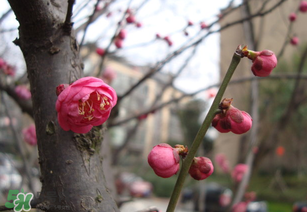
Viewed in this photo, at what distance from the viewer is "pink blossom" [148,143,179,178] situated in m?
0.75

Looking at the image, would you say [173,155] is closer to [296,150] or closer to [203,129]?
[203,129]

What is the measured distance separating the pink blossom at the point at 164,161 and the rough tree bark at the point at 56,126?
0.61 ft

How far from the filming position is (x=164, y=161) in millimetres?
748

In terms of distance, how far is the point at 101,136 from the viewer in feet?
3.10

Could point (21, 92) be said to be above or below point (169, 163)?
above

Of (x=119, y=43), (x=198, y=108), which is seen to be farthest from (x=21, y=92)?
(x=198, y=108)

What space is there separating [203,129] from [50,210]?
17.7 inches

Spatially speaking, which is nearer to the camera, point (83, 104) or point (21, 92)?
point (83, 104)

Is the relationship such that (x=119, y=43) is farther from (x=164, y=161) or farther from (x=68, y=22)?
(x=164, y=161)

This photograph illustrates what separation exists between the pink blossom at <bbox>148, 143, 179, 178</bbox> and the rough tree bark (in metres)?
0.19

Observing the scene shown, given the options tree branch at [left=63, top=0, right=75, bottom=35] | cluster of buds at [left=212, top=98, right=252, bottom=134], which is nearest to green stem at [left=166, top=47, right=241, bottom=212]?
cluster of buds at [left=212, top=98, right=252, bottom=134]

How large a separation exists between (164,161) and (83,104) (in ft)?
0.87

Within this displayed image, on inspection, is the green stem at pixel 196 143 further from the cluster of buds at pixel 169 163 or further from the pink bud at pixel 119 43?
the pink bud at pixel 119 43

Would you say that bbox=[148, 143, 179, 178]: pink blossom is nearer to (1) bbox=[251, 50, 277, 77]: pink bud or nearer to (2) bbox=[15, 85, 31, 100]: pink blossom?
(1) bbox=[251, 50, 277, 77]: pink bud
